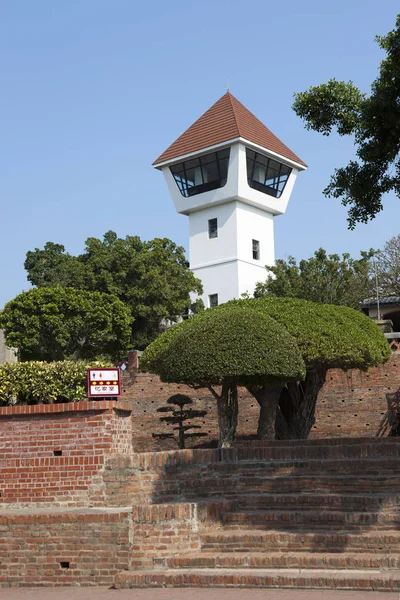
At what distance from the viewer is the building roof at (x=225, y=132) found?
4652 centimetres

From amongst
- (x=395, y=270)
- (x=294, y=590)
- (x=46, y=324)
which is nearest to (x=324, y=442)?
(x=294, y=590)

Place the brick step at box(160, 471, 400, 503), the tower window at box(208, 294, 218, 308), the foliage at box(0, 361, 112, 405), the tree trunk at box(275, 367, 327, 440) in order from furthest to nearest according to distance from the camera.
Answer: the tower window at box(208, 294, 218, 308) < the tree trunk at box(275, 367, 327, 440) < the foliage at box(0, 361, 112, 405) < the brick step at box(160, 471, 400, 503)

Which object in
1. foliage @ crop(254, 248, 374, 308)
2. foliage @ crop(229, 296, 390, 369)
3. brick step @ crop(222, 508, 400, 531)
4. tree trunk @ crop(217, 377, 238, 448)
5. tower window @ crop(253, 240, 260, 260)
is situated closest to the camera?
brick step @ crop(222, 508, 400, 531)

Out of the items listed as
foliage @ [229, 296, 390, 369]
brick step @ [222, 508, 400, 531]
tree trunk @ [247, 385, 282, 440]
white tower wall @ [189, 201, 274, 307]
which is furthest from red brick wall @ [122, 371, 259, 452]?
white tower wall @ [189, 201, 274, 307]

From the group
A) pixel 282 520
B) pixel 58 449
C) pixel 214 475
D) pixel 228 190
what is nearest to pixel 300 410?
pixel 214 475

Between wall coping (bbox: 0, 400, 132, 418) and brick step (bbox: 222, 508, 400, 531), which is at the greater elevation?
wall coping (bbox: 0, 400, 132, 418)

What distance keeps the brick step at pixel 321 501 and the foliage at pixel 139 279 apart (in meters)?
27.0

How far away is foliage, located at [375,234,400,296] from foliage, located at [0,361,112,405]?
32928 millimetres

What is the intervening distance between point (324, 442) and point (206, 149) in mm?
34401

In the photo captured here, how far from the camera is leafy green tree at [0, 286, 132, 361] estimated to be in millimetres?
31891

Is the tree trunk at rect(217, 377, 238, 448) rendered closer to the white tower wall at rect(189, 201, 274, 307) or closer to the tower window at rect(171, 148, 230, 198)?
the white tower wall at rect(189, 201, 274, 307)

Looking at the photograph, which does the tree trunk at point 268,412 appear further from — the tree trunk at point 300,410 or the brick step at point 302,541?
the brick step at point 302,541

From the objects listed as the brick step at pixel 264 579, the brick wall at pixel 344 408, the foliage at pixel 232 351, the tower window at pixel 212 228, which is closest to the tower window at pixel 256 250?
the tower window at pixel 212 228

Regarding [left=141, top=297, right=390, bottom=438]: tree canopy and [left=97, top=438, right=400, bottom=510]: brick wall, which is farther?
[left=141, top=297, right=390, bottom=438]: tree canopy
